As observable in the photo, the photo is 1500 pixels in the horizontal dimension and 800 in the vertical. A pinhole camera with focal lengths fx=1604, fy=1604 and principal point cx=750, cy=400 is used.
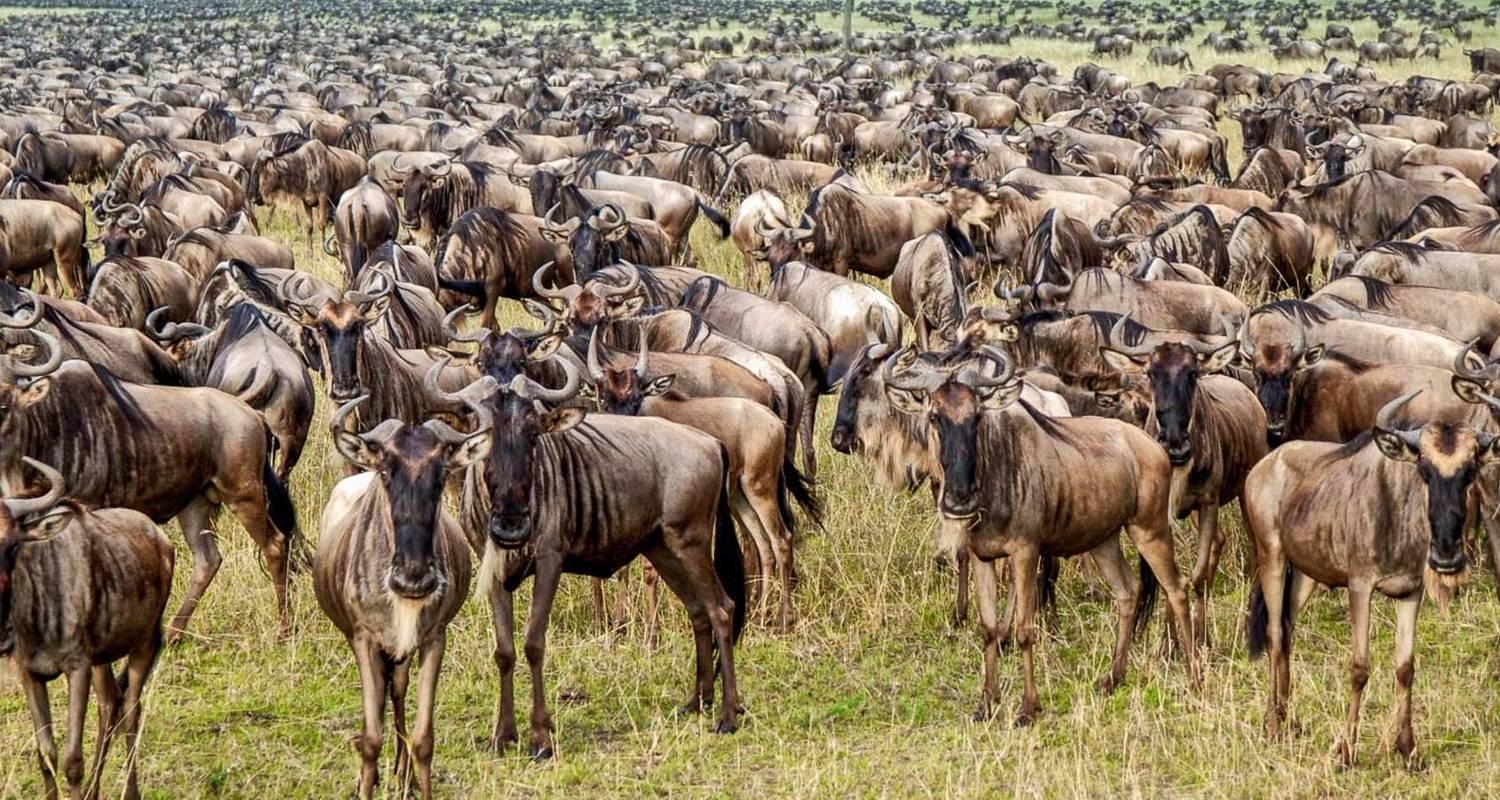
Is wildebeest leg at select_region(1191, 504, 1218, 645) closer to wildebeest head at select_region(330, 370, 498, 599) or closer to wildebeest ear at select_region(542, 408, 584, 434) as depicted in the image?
wildebeest ear at select_region(542, 408, 584, 434)

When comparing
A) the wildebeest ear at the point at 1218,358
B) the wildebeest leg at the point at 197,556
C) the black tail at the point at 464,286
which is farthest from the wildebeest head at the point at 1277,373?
the black tail at the point at 464,286

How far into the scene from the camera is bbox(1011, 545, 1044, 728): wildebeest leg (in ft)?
21.3

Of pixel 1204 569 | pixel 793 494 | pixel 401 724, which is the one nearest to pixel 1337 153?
pixel 1204 569

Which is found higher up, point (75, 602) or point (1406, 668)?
point (75, 602)

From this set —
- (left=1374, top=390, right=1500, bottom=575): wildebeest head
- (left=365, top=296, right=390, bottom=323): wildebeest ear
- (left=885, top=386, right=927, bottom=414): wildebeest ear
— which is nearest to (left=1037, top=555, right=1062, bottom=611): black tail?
(left=885, top=386, right=927, bottom=414): wildebeest ear

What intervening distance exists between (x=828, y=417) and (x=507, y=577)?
16.5 ft

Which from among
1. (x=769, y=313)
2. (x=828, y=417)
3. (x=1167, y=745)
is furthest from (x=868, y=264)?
(x=1167, y=745)

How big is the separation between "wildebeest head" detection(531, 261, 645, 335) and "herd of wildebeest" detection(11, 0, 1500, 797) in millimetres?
27

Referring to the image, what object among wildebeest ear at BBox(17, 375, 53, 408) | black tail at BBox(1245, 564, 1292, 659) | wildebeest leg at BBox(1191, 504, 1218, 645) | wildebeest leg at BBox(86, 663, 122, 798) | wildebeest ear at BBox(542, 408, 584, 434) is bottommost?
wildebeest leg at BBox(1191, 504, 1218, 645)

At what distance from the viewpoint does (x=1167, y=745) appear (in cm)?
620

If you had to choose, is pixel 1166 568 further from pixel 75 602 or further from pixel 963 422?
pixel 75 602

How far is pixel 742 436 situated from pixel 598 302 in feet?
7.00

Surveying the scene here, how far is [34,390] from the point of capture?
22.1ft

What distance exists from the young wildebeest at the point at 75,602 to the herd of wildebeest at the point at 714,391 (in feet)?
0.04
